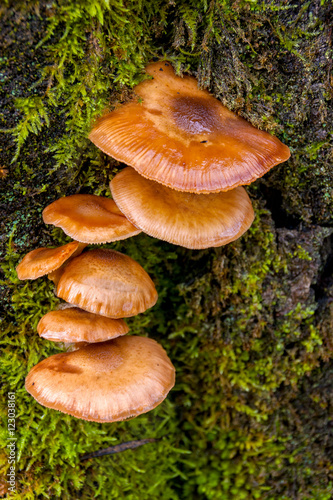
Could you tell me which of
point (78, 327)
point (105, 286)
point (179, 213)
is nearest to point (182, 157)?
point (179, 213)

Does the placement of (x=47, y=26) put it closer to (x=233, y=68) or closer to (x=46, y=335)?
(x=233, y=68)

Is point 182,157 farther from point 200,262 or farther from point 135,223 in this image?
point 200,262

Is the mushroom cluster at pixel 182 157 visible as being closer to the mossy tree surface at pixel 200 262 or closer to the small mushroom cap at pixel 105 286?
the mossy tree surface at pixel 200 262

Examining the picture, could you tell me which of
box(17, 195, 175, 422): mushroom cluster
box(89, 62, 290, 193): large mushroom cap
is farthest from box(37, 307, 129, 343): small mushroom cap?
box(89, 62, 290, 193): large mushroom cap

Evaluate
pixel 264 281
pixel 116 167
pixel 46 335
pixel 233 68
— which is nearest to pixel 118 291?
pixel 46 335

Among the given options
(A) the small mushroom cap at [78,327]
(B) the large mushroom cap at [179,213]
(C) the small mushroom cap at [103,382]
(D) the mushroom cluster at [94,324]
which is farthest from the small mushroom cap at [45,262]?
(C) the small mushroom cap at [103,382]
